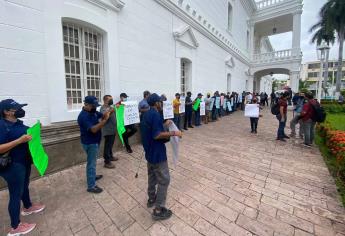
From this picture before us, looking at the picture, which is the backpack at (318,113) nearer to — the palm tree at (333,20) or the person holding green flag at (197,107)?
the person holding green flag at (197,107)

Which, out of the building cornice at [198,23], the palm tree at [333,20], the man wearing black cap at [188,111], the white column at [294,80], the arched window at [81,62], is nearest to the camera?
the arched window at [81,62]

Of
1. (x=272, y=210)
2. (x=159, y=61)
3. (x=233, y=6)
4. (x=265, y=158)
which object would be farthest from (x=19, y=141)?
(x=233, y=6)

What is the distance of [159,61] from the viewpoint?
7684mm

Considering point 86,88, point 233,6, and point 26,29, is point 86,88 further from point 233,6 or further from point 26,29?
point 233,6

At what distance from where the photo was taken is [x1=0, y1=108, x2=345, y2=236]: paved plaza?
2.53m

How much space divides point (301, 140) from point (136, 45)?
23.2 feet

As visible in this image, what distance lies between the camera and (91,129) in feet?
10.1

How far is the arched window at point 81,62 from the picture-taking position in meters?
4.78

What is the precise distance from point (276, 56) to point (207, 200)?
21.3 m

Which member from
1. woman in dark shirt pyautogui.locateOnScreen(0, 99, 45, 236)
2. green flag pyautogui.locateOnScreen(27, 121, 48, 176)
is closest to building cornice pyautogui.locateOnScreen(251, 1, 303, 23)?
green flag pyautogui.locateOnScreen(27, 121, 48, 176)

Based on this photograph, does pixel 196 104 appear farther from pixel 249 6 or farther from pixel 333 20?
pixel 333 20

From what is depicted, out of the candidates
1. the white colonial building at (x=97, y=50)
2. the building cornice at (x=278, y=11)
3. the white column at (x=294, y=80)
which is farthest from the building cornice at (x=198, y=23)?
the building cornice at (x=278, y=11)

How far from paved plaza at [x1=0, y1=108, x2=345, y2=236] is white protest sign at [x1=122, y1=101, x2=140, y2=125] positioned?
112cm

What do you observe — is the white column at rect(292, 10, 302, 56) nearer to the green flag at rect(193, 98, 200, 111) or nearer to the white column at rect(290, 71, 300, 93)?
the white column at rect(290, 71, 300, 93)
